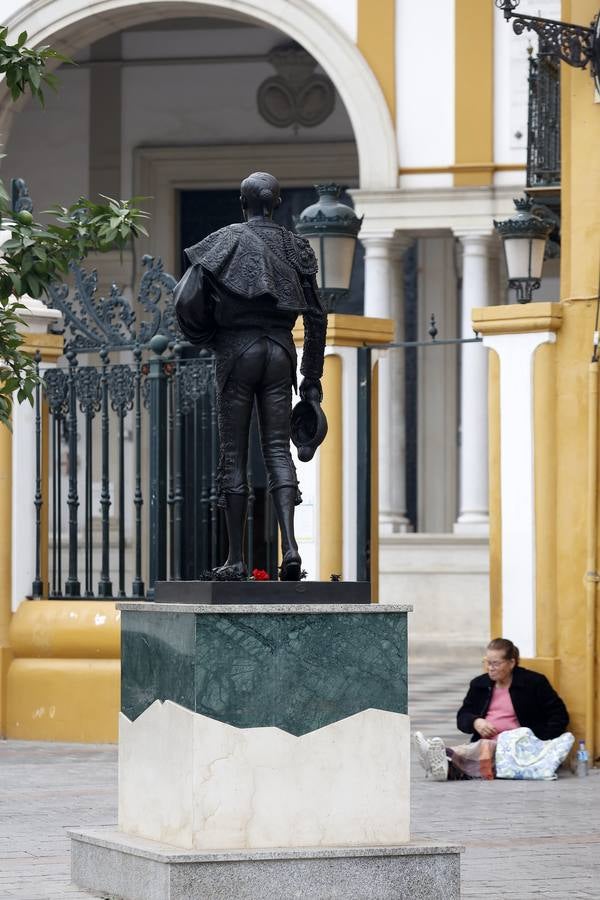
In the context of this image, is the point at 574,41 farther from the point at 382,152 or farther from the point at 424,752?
the point at 382,152

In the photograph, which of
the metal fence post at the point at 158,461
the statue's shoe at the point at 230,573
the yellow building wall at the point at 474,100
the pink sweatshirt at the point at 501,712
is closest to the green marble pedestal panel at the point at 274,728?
the statue's shoe at the point at 230,573

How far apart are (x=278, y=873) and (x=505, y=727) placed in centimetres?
497

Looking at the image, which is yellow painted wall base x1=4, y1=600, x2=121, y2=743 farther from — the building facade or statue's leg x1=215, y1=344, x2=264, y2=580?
the building facade

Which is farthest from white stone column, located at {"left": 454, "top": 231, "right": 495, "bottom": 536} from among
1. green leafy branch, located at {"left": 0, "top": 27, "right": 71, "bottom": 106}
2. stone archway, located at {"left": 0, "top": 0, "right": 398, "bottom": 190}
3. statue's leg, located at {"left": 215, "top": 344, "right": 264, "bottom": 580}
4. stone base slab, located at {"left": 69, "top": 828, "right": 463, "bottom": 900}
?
stone base slab, located at {"left": 69, "top": 828, "right": 463, "bottom": 900}

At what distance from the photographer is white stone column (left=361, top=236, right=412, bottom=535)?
2344 centimetres

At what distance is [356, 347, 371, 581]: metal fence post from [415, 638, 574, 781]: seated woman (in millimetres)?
1359

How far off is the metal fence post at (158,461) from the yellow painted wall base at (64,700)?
2.14ft

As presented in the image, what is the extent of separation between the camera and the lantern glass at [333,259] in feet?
42.7

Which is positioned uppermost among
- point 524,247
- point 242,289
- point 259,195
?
point 524,247

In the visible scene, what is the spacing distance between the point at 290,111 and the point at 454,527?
672 centimetres

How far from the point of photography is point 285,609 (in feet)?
24.8

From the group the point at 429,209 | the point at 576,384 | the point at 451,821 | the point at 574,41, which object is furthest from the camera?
the point at 429,209

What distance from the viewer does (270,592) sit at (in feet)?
25.1

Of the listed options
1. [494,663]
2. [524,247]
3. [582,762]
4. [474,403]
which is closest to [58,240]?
[494,663]
